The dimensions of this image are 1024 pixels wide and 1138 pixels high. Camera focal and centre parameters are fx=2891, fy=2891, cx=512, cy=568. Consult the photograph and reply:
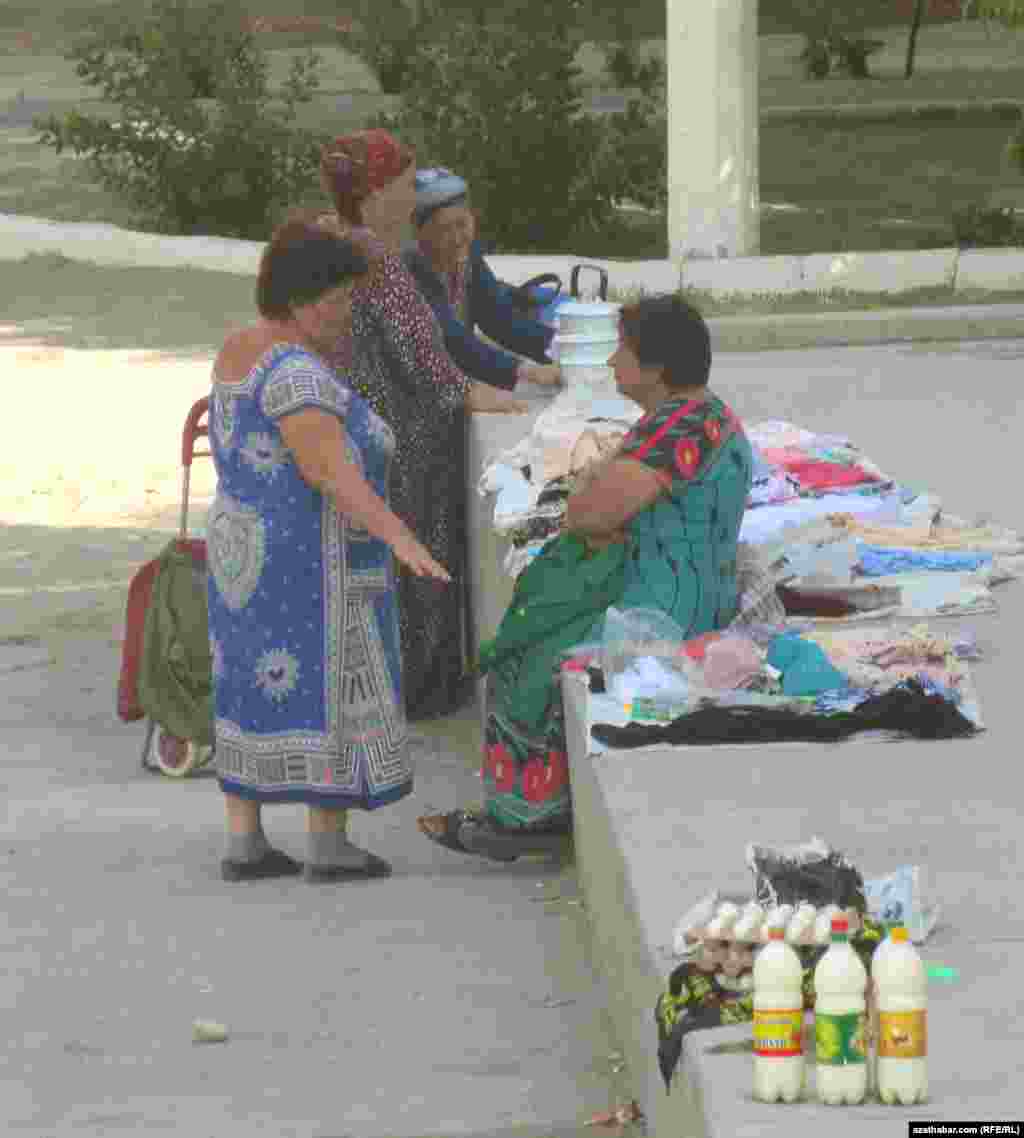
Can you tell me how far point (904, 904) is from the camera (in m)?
4.28

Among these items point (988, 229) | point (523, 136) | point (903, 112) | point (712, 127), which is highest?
point (712, 127)

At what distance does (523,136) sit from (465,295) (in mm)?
10293

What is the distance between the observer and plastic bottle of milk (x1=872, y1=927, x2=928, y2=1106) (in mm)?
3518

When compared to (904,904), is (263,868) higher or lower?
lower

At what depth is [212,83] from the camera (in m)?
20.4

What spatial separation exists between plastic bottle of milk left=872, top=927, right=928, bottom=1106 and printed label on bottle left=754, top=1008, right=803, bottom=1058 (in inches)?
4.4

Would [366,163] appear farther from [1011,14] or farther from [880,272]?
[880,272]

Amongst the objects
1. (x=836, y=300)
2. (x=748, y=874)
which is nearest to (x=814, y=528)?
(x=748, y=874)

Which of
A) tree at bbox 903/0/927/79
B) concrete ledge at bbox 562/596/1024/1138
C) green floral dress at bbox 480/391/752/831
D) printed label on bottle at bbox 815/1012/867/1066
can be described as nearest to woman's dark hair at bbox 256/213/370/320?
green floral dress at bbox 480/391/752/831

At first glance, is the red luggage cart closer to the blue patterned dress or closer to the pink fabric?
the blue patterned dress

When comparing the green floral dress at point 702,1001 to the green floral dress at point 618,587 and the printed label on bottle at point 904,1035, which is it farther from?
the green floral dress at point 618,587

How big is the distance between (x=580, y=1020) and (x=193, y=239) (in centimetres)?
1410

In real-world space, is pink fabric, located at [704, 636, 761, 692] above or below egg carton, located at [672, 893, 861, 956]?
below

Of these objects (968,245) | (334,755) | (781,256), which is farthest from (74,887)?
(968,245)
